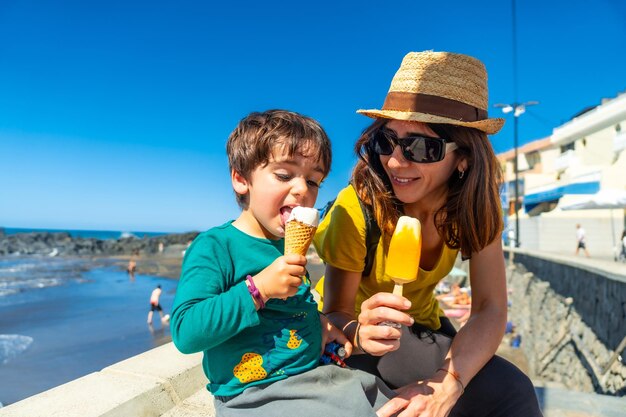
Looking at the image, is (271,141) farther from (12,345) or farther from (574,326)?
(12,345)

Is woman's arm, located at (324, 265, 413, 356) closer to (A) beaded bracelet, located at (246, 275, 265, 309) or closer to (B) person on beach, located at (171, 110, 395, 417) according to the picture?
(B) person on beach, located at (171, 110, 395, 417)

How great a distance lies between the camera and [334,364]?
5.88 ft

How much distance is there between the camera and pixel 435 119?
195 centimetres

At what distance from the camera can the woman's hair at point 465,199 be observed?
2.05 m

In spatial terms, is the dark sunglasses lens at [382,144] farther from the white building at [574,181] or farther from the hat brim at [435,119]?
the white building at [574,181]

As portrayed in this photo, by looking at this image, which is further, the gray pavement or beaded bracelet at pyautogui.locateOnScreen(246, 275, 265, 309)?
the gray pavement

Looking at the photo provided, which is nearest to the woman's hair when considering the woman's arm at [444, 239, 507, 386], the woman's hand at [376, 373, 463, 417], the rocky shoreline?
the woman's arm at [444, 239, 507, 386]

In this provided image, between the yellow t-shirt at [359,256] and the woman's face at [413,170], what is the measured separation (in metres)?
0.21

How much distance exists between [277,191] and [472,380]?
1263mm

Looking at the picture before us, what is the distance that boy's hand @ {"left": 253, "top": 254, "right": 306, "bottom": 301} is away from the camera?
1.46 metres

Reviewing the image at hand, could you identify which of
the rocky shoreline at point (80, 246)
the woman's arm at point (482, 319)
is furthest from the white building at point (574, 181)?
the rocky shoreline at point (80, 246)

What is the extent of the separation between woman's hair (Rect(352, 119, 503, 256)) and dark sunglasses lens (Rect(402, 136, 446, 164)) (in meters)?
0.07

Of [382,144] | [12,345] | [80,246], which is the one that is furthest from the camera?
[80,246]

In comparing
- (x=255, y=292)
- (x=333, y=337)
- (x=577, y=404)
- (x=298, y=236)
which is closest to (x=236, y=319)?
(x=255, y=292)
